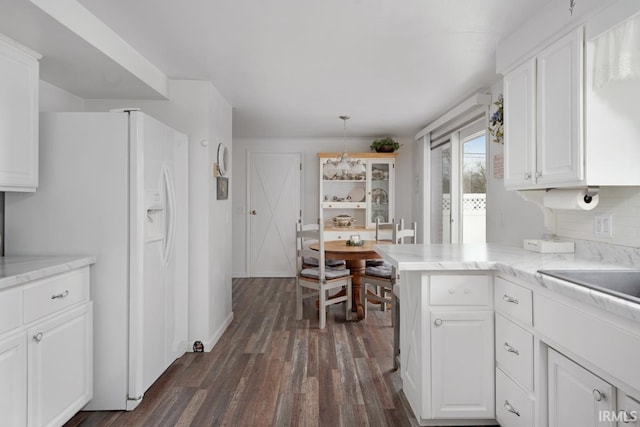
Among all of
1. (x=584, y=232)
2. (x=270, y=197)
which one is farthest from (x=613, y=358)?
(x=270, y=197)

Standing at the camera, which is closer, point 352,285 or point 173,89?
point 173,89

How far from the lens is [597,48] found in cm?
166

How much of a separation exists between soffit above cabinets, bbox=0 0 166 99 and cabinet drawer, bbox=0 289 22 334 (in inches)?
50.3

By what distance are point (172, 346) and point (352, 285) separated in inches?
80.7

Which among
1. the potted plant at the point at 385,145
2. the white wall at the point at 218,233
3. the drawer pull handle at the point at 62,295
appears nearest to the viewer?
the drawer pull handle at the point at 62,295

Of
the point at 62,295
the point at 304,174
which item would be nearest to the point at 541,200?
the point at 62,295

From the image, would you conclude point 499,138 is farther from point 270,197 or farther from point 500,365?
point 270,197

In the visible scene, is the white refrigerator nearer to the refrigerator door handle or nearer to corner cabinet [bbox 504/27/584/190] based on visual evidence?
the refrigerator door handle

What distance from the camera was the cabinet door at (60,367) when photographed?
1737 millimetres

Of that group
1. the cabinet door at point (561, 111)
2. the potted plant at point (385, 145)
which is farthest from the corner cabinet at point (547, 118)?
the potted plant at point (385, 145)

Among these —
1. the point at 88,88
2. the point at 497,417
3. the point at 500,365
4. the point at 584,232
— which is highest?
the point at 88,88

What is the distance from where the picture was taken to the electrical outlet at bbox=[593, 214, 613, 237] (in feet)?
6.17

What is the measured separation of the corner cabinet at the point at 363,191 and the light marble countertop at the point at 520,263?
3404 mm
